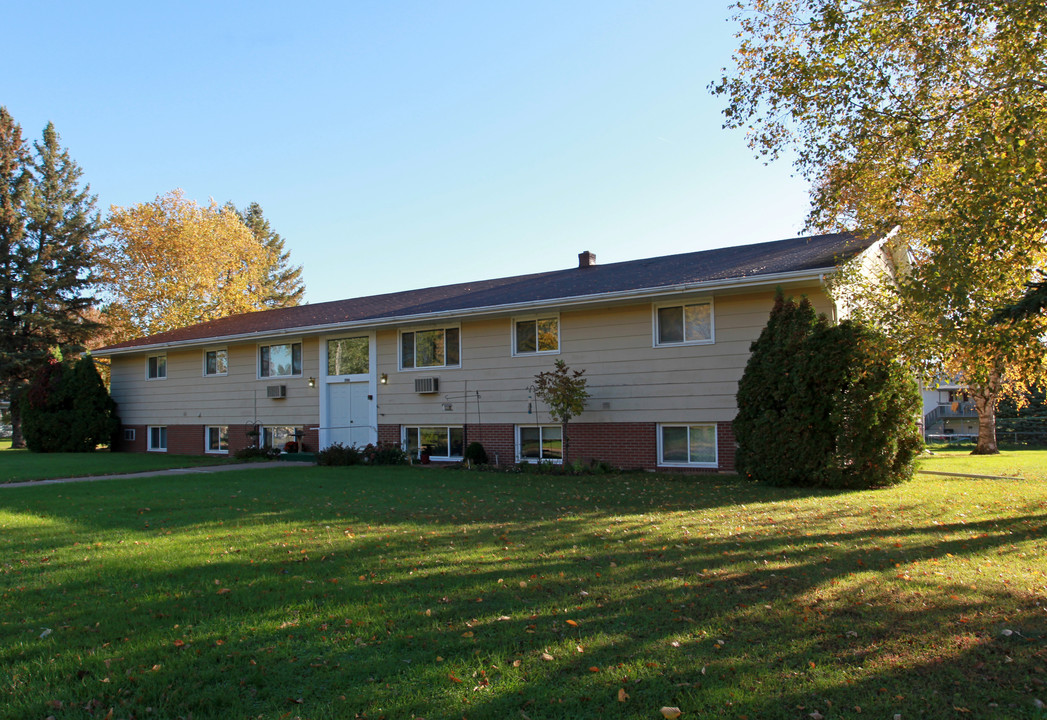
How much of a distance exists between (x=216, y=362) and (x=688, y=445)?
1631 cm

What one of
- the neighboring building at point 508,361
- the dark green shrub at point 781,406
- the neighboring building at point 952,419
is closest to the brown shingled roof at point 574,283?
the neighboring building at point 508,361

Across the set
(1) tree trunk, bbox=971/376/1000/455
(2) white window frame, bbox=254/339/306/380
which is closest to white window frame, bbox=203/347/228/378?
(2) white window frame, bbox=254/339/306/380

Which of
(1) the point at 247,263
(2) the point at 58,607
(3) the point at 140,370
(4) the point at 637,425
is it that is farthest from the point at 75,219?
(2) the point at 58,607

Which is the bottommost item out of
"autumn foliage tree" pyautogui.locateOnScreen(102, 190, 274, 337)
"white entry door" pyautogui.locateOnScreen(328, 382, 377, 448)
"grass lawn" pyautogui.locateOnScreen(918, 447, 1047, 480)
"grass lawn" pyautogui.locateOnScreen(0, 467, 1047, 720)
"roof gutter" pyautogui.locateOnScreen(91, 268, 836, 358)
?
"grass lawn" pyautogui.locateOnScreen(918, 447, 1047, 480)

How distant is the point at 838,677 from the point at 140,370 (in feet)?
90.9

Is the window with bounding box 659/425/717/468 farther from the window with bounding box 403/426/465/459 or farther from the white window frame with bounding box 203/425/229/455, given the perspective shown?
the white window frame with bounding box 203/425/229/455

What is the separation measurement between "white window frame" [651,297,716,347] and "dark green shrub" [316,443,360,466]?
27.4 feet

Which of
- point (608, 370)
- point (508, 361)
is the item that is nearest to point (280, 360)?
point (508, 361)

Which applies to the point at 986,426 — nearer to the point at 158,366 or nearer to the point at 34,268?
the point at 158,366

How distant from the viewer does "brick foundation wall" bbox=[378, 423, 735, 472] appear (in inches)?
→ 609

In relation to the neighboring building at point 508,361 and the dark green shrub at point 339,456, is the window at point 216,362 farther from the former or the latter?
the dark green shrub at point 339,456

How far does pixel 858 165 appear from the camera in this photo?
10758mm

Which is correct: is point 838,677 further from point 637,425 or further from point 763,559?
point 637,425

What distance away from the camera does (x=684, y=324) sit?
15.9m
